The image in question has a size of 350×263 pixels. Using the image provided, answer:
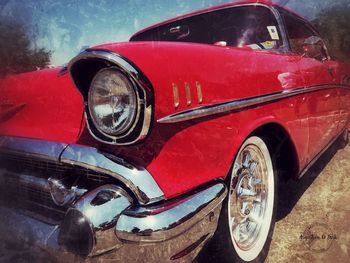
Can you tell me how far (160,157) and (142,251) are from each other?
0.29 meters

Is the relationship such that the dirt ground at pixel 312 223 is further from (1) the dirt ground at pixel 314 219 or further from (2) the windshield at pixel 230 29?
(2) the windshield at pixel 230 29

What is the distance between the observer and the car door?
192 cm

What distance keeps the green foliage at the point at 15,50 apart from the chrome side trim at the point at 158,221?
1.92 feet

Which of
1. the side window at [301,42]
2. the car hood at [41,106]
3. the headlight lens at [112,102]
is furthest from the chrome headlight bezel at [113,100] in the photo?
the side window at [301,42]

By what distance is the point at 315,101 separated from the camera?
1982 millimetres

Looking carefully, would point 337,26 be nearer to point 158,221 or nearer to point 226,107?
point 226,107

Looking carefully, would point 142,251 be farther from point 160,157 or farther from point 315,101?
point 315,101

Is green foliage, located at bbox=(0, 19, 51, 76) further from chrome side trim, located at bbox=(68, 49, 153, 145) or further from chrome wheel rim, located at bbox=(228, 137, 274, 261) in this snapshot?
chrome wheel rim, located at bbox=(228, 137, 274, 261)

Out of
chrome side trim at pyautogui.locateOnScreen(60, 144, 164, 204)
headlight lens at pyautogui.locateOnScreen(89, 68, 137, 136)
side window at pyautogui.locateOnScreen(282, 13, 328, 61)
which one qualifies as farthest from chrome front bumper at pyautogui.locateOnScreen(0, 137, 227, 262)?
side window at pyautogui.locateOnScreen(282, 13, 328, 61)

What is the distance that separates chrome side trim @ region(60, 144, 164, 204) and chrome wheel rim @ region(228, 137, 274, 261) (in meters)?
0.45

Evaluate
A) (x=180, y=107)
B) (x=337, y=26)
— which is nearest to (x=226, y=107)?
(x=180, y=107)

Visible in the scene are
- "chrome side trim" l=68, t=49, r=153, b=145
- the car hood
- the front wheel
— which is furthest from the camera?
the front wheel

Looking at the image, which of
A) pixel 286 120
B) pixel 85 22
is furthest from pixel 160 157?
pixel 286 120

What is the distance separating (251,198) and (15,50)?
1.15 m
